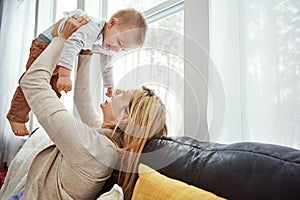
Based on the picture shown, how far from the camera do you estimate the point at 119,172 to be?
1.16 m

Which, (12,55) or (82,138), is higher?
(12,55)

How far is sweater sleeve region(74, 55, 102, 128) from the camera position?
3.70ft

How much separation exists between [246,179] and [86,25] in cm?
83

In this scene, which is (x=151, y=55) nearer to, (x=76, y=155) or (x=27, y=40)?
(x=76, y=155)

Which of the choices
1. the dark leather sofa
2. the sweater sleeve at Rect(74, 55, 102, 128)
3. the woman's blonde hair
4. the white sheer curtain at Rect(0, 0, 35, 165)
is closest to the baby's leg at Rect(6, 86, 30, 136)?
the sweater sleeve at Rect(74, 55, 102, 128)

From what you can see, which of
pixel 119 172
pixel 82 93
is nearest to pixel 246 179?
pixel 119 172

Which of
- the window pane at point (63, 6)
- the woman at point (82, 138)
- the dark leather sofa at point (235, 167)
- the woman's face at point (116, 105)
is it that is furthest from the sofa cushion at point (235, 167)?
the window pane at point (63, 6)

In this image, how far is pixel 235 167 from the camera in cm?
77

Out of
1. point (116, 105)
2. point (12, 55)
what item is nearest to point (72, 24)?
point (116, 105)

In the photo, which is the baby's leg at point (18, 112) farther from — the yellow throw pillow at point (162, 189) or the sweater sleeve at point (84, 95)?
the yellow throw pillow at point (162, 189)

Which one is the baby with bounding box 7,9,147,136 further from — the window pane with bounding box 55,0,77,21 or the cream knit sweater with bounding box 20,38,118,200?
the window pane with bounding box 55,0,77,21

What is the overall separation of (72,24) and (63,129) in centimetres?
44

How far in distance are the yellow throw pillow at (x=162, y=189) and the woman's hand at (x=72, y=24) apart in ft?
1.99

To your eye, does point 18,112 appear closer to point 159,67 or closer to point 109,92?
point 109,92
